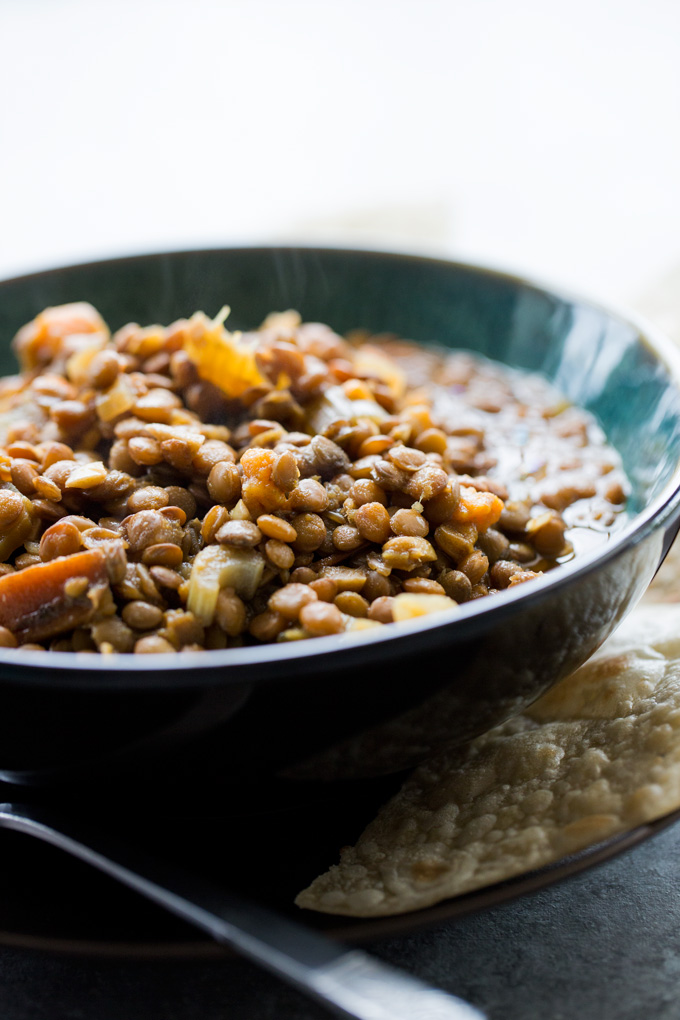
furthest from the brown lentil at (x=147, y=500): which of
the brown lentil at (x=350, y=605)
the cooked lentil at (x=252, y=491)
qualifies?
the brown lentil at (x=350, y=605)

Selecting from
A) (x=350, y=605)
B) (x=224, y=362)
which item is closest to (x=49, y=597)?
(x=350, y=605)

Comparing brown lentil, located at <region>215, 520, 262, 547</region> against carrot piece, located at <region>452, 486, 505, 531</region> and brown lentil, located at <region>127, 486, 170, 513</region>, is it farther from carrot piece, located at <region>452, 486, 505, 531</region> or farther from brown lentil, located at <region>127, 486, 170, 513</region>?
carrot piece, located at <region>452, 486, 505, 531</region>

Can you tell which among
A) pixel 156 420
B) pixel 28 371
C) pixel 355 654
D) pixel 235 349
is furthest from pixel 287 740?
pixel 28 371

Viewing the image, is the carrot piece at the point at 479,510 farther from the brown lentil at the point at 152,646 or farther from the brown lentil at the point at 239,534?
the brown lentil at the point at 152,646

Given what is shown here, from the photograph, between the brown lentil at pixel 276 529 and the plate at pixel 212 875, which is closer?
the plate at pixel 212 875

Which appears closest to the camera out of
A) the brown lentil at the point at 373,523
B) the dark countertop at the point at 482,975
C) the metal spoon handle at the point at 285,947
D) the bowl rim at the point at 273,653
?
the metal spoon handle at the point at 285,947

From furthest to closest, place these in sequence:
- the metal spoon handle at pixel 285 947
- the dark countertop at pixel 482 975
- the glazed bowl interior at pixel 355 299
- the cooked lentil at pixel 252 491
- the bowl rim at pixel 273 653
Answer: the glazed bowl interior at pixel 355 299, the cooked lentil at pixel 252 491, the dark countertop at pixel 482 975, the bowl rim at pixel 273 653, the metal spoon handle at pixel 285 947

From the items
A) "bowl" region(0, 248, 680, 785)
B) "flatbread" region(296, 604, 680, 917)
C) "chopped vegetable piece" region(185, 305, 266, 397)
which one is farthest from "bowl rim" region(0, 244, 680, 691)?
"chopped vegetable piece" region(185, 305, 266, 397)
